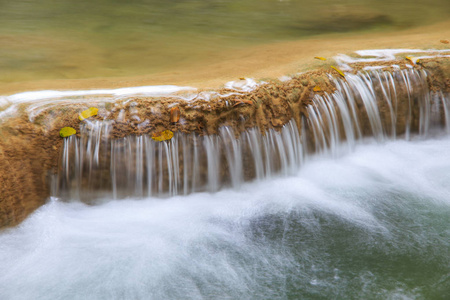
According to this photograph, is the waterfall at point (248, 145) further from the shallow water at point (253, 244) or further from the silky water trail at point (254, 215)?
the shallow water at point (253, 244)

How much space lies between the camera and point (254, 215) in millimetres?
3516

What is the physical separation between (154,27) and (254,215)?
4146mm

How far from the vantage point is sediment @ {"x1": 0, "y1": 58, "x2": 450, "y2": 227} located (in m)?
3.32

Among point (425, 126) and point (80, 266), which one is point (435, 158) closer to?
point (425, 126)

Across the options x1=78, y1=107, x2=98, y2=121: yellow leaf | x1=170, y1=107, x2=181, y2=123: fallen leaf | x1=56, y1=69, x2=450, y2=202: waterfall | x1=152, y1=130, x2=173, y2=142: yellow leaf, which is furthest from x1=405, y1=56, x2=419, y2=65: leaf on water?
x1=78, y1=107, x2=98, y2=121: yellow leaf

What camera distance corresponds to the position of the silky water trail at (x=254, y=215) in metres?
2.82

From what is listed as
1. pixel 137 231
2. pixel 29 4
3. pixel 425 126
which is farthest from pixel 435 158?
pixel 29 4

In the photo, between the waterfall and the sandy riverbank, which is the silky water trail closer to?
the waterfall

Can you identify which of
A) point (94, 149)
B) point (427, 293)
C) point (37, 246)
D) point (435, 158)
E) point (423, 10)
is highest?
point (423, 10)

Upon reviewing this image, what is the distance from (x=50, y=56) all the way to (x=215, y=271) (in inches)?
141

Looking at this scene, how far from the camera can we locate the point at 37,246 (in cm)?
314

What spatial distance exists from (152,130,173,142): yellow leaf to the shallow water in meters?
0.52

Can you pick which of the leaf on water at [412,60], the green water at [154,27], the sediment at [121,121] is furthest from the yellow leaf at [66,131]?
the leaf on water at [412,60]

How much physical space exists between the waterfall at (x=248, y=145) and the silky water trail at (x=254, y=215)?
0.04ft
